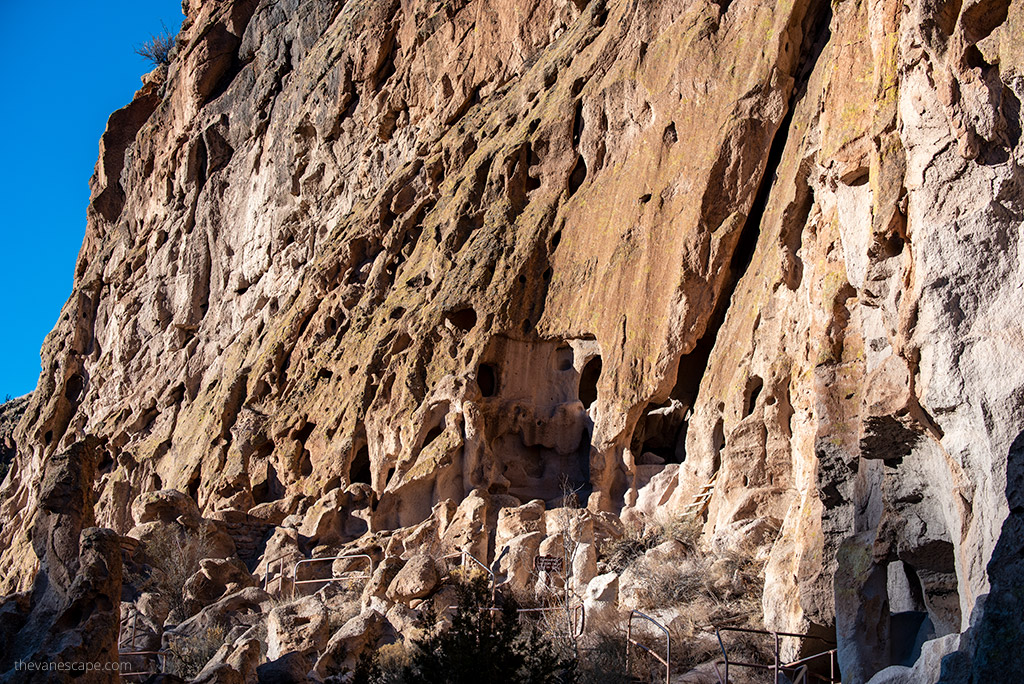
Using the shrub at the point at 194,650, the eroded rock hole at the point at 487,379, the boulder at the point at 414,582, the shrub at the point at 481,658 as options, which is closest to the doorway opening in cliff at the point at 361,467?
the eroded rock hole at the point at 487,379

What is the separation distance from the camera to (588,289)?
19906mm

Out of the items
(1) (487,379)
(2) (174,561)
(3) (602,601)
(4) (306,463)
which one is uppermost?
(1) (487,379)

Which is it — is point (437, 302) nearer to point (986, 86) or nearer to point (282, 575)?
point (282, 575)

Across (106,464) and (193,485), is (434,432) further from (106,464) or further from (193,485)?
(106,464)

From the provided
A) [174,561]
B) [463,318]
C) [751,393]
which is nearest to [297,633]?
[174,561]

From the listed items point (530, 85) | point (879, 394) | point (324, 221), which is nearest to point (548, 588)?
point (879, 394)

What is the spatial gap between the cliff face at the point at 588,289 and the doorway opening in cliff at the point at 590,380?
5.1 inches

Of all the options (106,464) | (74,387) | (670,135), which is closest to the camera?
(670,135)

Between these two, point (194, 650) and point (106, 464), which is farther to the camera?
point (106, 464)

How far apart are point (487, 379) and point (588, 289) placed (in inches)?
Result: 109

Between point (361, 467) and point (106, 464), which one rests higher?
point (106, 464)

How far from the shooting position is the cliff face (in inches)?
338

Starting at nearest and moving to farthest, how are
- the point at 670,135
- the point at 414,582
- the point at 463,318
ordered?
the point at 414,582 → the point at 670,135 → the point at 463,318

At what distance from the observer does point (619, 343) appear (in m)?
18.9
